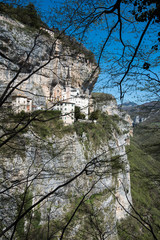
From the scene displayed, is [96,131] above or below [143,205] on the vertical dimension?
above

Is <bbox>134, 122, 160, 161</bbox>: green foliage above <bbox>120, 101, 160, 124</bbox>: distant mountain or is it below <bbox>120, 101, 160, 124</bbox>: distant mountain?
below

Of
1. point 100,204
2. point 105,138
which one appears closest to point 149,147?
point 100,204

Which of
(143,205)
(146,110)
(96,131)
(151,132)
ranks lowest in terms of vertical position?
(143,205)

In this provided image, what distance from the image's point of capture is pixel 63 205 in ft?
30.7

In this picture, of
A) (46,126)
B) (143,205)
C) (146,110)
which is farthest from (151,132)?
(143,205)

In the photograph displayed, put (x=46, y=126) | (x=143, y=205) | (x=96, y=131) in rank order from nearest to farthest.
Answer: (x=46, y=126)
(x=96, y=131)
(x=143, y=205)

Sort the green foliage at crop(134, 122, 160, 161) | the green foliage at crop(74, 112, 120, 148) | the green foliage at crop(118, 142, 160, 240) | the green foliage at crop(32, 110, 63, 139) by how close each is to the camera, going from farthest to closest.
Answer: the green foliage at crop(74, 112, 120, 148), the green foliage at crop(32, 110, 63, 139), the green foliage at crop(134, 122, 160, 161), the green foliage at crop(118, 142, 160, 240)

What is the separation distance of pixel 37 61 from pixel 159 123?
13261mm

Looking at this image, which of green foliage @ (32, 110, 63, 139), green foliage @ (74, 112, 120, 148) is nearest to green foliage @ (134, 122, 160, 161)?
green foliage @ (32, 110, 63, 139)

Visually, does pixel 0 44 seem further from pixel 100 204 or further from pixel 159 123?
pixel 100 204

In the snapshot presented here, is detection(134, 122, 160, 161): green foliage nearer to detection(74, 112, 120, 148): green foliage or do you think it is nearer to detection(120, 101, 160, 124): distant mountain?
detection(120, 101, 160, 124): distant mountain

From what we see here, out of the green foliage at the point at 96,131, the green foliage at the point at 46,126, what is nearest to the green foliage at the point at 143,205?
the green foliage at the point at 46,126

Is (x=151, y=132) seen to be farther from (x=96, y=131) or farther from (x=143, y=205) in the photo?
(x=143, y=205)

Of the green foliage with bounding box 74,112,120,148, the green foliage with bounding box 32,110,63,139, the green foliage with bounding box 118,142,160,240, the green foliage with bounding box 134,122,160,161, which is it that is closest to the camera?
the green foliage with bounding box 118,142,160,240
